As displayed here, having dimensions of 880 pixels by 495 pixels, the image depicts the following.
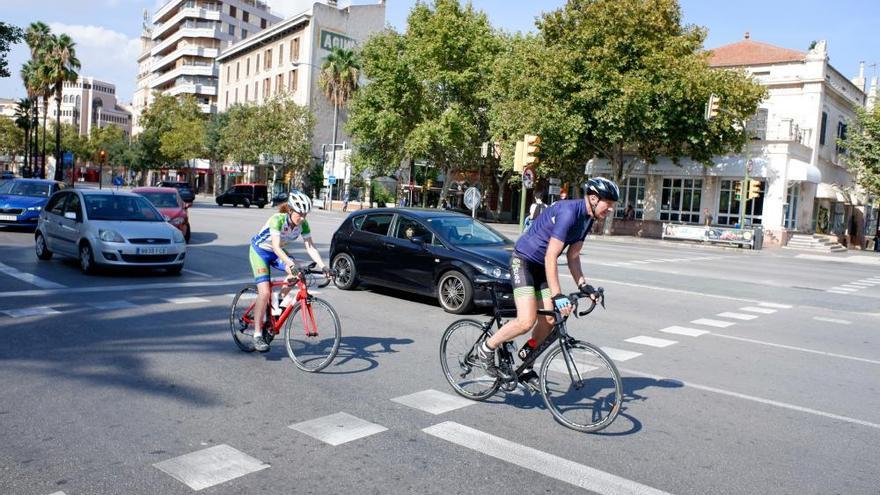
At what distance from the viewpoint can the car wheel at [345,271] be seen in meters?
12.2

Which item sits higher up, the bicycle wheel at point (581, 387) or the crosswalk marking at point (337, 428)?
the bicycle wheel at point (581, 387)

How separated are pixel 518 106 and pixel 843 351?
32.4m

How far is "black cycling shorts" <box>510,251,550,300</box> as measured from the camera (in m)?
5.46

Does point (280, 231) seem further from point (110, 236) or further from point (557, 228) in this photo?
point (110, 236)

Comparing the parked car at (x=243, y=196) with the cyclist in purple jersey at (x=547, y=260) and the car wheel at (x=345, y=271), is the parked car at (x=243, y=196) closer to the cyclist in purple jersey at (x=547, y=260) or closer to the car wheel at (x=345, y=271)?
the car wheel at (x=345, y=271)

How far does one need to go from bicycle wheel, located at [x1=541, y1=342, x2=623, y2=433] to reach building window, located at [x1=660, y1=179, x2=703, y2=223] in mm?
39335

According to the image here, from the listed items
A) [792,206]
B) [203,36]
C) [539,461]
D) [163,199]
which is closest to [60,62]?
[203,36]

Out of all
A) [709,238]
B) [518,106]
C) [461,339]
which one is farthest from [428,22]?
[461,339]

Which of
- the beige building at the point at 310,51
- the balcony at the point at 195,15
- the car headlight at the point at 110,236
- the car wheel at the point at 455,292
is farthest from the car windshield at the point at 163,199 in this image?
the balcony at the point at 195,15

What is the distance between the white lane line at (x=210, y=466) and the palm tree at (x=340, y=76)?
5258 centimetres

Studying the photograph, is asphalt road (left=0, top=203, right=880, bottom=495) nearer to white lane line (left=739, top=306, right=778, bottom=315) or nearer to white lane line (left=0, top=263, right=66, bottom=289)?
white lane line (left=0, top=263, right=66, bottom=289)

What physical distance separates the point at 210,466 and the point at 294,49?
65590 mm

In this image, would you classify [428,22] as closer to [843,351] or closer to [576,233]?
[843,351]

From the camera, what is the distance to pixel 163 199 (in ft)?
63.7
